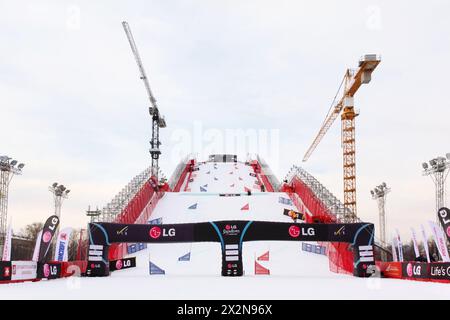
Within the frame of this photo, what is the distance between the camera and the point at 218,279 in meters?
22.5

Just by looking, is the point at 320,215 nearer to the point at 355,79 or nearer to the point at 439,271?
the point at 439,271

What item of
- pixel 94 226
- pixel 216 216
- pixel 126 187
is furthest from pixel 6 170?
pixel 94 226

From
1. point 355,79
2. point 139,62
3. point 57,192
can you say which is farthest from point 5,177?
point 355,79

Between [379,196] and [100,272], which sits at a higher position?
[379,196]

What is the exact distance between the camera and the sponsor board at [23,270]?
20.5 m

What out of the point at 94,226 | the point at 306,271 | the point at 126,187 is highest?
the point at 126,187

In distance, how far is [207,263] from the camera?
30.9 m

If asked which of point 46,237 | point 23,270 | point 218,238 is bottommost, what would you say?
point 23,270

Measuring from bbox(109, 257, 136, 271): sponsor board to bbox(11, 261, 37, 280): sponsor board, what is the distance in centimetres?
686

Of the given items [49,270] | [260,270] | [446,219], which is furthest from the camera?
[260,270]

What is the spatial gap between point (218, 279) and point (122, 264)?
9.68m

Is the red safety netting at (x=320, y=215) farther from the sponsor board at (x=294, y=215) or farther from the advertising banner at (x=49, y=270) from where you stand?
the advertising banner at (x=49, y=270)
